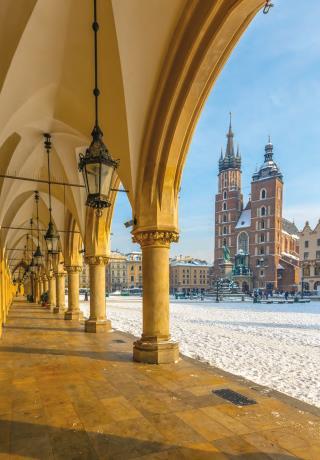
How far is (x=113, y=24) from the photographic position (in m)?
5.69

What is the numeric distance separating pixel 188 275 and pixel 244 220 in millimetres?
30679

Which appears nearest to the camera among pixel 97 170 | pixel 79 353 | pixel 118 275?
pixel 97 170

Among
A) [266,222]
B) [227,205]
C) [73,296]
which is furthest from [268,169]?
[73,296]

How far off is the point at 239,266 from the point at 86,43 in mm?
64081

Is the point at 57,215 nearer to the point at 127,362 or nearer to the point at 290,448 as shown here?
the point at 127,362

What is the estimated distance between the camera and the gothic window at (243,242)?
73331mm

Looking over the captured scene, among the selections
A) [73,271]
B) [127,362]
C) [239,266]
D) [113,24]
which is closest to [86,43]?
[113,24]

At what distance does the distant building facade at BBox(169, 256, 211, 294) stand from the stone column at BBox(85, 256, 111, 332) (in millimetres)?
85353

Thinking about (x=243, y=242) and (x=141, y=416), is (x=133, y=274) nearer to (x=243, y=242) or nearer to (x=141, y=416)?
(x=243, y=242)

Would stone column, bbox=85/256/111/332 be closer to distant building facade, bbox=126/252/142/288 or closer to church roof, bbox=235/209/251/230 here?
church roof, bbox=235/209/251/230

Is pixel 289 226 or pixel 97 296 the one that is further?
pixel 289 226

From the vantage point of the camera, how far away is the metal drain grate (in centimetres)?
423

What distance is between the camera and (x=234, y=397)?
4441 mm

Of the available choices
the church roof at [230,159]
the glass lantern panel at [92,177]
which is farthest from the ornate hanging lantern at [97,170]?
the church roof at [230,159]
